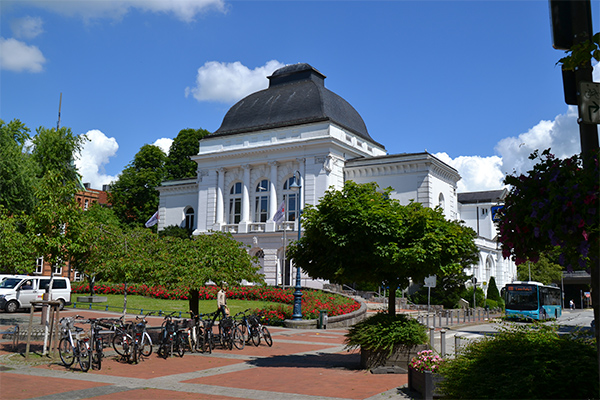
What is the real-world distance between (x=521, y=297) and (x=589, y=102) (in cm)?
3745

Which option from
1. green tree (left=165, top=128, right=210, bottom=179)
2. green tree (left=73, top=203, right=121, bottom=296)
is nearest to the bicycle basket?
green tree (left=73, top=203, right=121, bottom=296)

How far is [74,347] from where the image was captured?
42.1ft

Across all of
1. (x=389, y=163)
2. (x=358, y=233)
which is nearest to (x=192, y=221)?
(x=389, y=163)

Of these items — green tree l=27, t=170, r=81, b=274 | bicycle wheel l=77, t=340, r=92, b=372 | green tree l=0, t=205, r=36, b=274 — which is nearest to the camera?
bicycle wheel l=77, t=340, r=92, b=372

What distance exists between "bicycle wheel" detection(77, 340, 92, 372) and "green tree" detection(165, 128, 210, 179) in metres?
57.8

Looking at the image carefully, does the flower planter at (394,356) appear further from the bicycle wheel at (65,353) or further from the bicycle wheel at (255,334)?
the bicycle wheel at (65,353)

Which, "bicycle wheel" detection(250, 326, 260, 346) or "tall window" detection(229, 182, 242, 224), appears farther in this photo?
"tall window" detection(229, 182, 242, 224)

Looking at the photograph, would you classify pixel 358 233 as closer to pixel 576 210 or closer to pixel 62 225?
pixel 576 210

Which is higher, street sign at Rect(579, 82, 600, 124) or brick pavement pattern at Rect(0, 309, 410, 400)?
street sign at Rect(579, 82, 600, 124)

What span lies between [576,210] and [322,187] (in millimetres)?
43070

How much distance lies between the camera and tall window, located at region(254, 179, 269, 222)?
173 feet

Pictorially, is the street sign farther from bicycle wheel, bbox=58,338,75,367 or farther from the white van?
the white van

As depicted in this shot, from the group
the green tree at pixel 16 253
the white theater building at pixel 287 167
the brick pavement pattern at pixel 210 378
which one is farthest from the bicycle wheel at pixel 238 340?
the white theater building at pixel 287 167

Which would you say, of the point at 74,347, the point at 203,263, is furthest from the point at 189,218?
the point at 74,347
